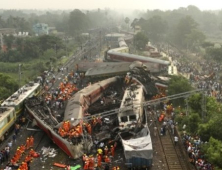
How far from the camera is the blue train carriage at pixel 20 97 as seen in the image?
83.5 ft

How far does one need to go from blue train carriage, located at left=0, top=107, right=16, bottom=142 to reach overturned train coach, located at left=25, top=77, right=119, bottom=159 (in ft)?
4.44

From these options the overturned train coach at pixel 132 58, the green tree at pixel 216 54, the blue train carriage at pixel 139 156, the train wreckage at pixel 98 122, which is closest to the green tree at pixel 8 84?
the train wreckage at pixel 98 122

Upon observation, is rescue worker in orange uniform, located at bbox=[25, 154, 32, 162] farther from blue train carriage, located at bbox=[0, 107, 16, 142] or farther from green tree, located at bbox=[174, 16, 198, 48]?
green tree, located at bbox=[174, 16, 198, 48]

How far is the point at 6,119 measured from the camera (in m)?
23.2

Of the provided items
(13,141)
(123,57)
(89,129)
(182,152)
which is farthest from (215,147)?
(123,57)

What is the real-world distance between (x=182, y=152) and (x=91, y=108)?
9.66m

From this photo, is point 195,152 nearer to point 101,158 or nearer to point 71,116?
point 101,158

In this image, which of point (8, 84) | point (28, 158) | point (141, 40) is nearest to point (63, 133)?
point (28, 158)

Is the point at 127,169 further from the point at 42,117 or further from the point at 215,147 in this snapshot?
the point at 42,117

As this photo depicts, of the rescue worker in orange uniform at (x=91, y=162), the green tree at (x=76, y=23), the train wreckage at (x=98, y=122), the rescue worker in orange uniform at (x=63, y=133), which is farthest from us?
→ the green tree at (x=76, y=23)

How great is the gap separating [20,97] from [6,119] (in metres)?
4.23

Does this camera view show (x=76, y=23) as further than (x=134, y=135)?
Yes

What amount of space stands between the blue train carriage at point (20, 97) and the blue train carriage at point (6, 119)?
2.71 ft

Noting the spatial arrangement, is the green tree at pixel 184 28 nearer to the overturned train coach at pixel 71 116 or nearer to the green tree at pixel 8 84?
the overturned train coach at pixel 71 116
